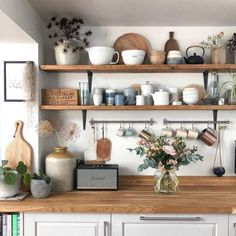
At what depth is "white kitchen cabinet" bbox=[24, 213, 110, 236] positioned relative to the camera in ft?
7.22

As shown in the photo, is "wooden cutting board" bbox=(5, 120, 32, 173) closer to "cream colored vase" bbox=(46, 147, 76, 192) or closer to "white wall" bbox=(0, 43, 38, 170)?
"white wall" bbox=(0, 43, 38, 170)

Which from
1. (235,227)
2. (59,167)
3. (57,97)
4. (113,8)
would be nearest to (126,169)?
(59,167)

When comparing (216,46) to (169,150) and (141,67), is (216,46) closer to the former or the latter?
(141,67)

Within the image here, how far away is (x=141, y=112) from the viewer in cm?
284

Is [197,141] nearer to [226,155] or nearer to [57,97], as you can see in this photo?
[226,155]

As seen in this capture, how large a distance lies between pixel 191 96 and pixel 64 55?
1.00 metres

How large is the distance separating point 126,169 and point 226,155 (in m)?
0.82

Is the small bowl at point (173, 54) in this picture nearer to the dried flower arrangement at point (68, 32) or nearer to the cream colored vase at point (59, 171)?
the dried flower arrangement at point (68, 32)

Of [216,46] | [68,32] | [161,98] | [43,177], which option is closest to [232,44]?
[216,46]

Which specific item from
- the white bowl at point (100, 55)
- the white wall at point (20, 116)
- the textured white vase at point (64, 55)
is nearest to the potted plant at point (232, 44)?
the white bowl at point (100, 55)

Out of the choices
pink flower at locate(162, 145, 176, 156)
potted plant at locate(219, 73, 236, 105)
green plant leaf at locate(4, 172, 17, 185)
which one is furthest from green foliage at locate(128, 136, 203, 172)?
green plant leaf at locate(4, 172, 17, 185)

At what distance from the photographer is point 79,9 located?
241 cm

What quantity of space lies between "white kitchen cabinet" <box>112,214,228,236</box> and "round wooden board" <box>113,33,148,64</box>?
1.31 meters

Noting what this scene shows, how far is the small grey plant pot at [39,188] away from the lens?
2.33 m
